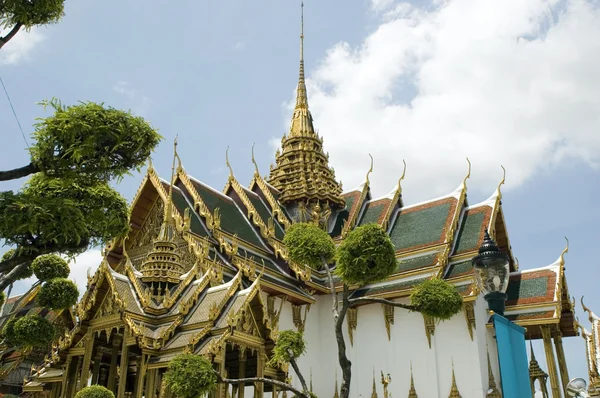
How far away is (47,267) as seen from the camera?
9430mm

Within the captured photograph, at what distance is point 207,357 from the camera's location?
19.7ft

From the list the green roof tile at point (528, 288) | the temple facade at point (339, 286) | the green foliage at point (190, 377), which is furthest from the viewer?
the green roof tile at point (528, 288)

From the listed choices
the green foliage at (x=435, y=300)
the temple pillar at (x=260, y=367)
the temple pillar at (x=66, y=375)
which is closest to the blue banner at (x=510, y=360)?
the green foliage at (x=435, y=300)

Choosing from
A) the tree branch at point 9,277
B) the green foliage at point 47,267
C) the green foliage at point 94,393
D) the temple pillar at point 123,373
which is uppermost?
the green foliage at point 47,267

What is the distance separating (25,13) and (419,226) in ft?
41.6

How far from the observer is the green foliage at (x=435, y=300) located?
22.7 ft

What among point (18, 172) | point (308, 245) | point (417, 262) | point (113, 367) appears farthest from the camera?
point (417, 262)

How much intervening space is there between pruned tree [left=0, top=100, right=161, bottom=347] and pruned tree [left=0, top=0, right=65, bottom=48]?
5 centimetres

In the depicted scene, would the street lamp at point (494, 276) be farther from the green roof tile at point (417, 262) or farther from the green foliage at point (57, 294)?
the green roof tile at point (417, 262)

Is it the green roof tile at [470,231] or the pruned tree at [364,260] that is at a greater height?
the green roof tile at [470,231]

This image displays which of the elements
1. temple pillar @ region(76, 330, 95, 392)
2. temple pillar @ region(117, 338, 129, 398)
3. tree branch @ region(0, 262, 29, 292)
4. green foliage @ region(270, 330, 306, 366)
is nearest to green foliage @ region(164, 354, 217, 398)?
green foliage @ region(270, 330, 306, 366)

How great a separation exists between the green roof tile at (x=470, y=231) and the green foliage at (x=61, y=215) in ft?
34.5

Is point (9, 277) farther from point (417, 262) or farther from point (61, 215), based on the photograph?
point (417, 262)

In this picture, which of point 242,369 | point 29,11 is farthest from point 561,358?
point 29,11
